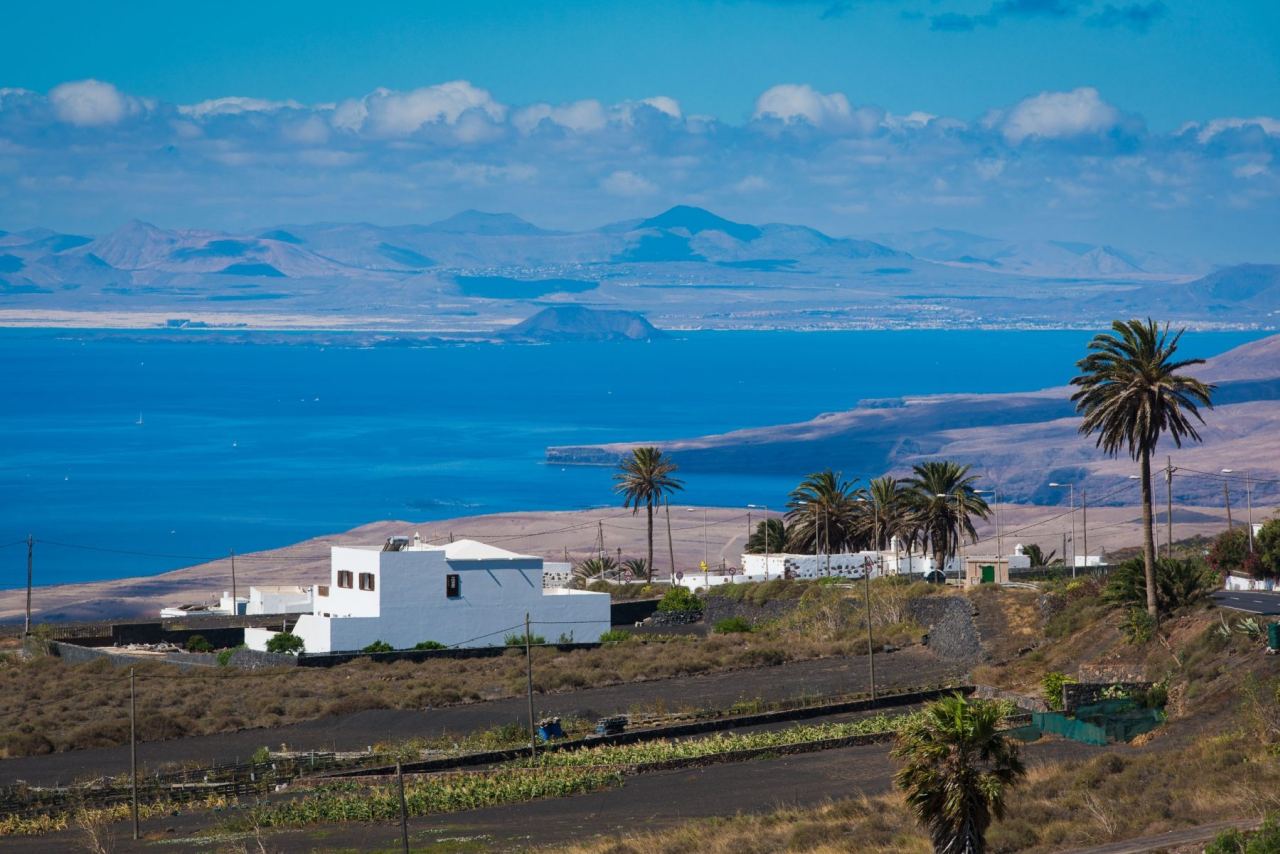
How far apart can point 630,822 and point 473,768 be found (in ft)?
30.8

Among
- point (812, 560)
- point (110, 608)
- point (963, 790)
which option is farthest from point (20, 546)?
point (963, 790)

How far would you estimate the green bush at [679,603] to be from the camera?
8262 centimetres

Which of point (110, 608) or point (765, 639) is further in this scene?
point (110, 608)

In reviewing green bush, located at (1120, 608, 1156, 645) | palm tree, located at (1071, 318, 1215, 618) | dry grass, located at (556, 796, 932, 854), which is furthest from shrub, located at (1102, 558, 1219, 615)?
dry grass, located at (556, 796, 932, 854)

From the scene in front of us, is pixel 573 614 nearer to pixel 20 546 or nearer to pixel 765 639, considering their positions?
pixel 765 639

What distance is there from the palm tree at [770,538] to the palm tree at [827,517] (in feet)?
18.0

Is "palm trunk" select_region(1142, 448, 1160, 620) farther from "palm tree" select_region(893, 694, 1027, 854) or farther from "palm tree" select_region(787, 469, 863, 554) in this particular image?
"palm tree" select_region(787, 469, 863, 554)

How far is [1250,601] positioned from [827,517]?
1353 inches

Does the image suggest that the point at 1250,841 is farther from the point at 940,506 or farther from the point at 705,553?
the point at 705,553

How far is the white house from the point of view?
74188mm

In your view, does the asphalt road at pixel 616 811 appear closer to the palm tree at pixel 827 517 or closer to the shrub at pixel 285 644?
the shrub at pixel 285 644

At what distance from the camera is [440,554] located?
75.4 meters

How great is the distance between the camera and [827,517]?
9112cm

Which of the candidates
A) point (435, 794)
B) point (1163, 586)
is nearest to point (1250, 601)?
point (1163, 586)
